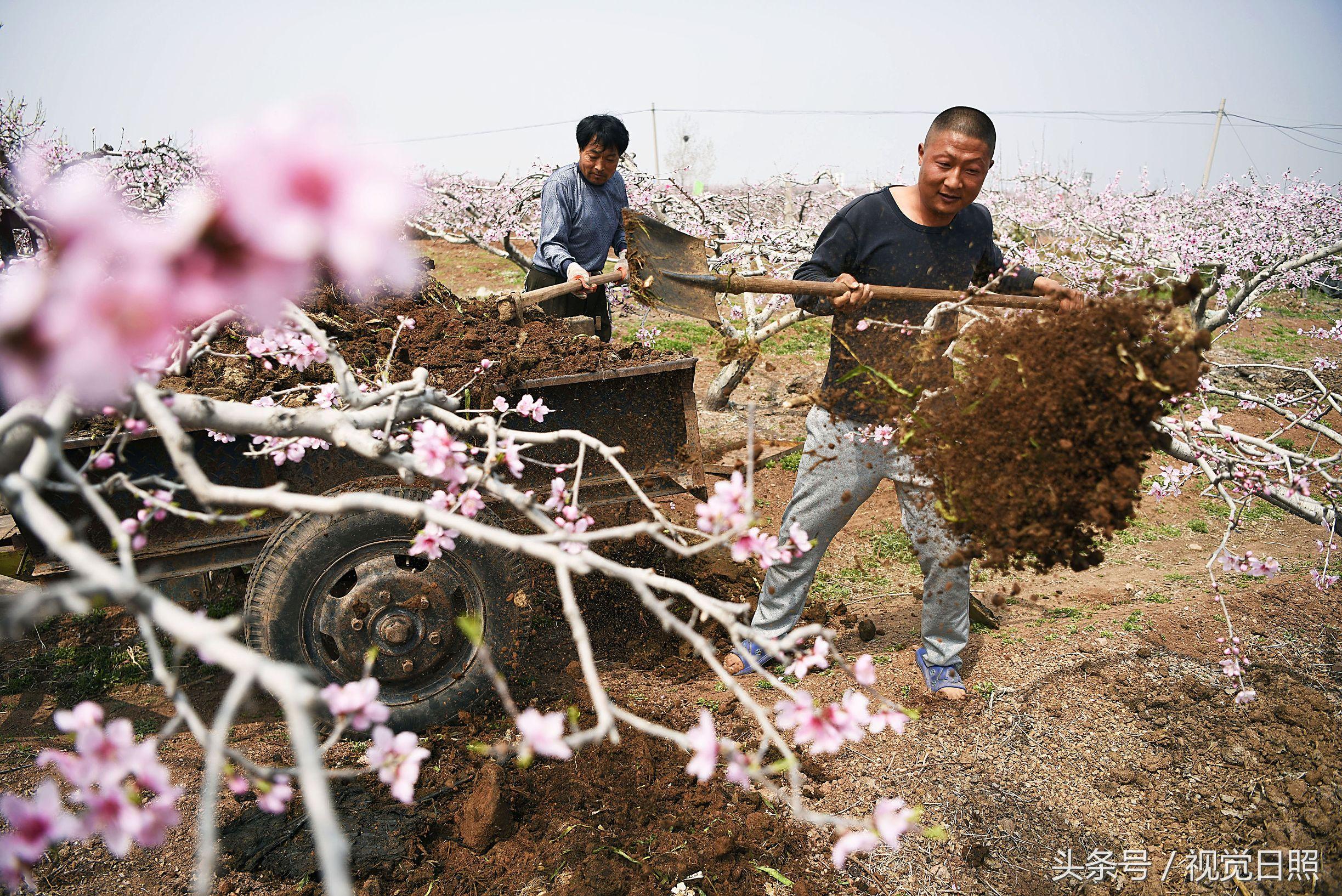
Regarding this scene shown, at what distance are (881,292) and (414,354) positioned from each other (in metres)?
2.09

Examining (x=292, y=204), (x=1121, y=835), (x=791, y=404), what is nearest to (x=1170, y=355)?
(x=791, y=404)

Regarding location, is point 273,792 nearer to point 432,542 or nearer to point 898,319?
point 432,542

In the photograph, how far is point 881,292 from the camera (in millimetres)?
2910

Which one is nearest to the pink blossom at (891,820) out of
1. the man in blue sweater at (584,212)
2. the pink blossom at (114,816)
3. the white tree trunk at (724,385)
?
the pink blossom at (114,816)

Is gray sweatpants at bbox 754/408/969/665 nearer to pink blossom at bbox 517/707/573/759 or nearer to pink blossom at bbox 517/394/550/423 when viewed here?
pink blossom at bbox 517/394/550/423

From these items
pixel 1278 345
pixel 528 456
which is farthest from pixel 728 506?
pixel 1278 345

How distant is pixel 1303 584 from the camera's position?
4.02m

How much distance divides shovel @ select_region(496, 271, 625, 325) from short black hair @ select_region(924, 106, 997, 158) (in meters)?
1.68

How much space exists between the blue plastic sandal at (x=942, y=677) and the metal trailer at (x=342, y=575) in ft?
6.38

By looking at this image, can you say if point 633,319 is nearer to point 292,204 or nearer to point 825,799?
point 825,799

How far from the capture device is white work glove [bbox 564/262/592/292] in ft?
12.4

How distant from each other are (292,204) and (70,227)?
23 centimetres

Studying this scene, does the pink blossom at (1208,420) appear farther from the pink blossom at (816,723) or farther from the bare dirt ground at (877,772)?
the pink blossom at (816,723)

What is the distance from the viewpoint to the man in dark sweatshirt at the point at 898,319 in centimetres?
303
